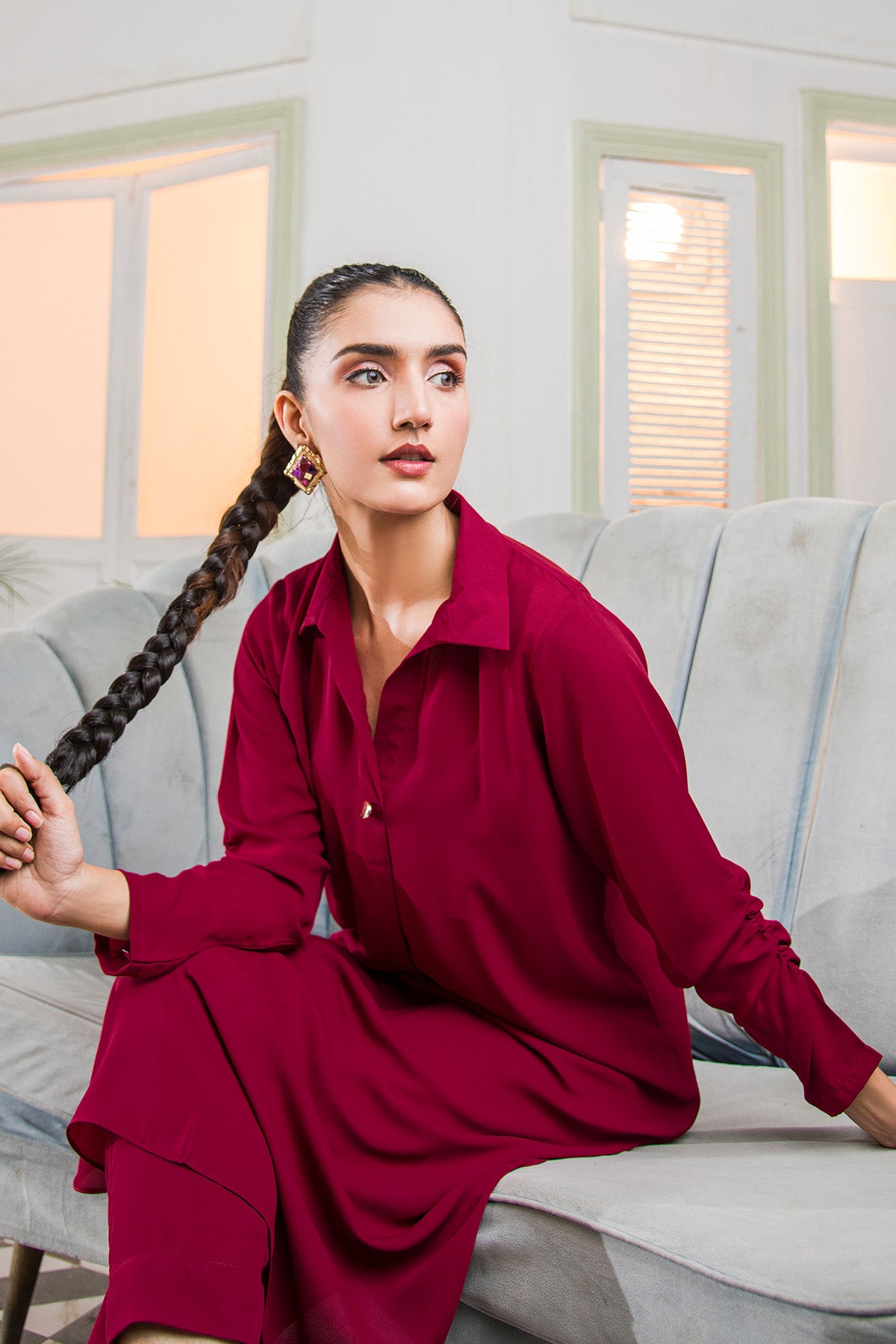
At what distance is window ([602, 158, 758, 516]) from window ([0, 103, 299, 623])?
1268mm

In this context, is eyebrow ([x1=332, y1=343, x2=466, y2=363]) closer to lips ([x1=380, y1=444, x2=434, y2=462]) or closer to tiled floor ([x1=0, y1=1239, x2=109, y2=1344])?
lips ([x1=380, y1=444, x2=434, y2=462])

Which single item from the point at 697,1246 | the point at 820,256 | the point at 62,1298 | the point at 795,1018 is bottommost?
the point at 62,1298

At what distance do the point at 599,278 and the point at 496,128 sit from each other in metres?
0.57

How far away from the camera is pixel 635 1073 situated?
1.02 m

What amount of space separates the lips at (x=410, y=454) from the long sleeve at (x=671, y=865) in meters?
0.20

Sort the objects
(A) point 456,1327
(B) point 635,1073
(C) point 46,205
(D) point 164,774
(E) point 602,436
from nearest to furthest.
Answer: (A) point 456,1327, (B) point 635,1073, (D) point 164,774, (E) point 602,436, (C) point 46,205

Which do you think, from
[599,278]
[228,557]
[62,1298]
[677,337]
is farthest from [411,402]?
[677,337]

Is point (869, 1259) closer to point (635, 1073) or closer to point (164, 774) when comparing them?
point (635, 1073)

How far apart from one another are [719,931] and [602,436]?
3034mm

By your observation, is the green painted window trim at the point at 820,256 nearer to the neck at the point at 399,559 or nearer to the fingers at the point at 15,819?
the neck at the point at 399,559

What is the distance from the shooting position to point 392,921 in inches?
42.3

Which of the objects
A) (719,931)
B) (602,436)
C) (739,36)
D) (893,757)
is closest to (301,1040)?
(719,931)

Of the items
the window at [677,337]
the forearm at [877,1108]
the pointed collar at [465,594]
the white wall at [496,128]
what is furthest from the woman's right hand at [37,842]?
the window at [677,337]

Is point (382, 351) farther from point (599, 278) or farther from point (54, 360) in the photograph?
point (54, 360)
